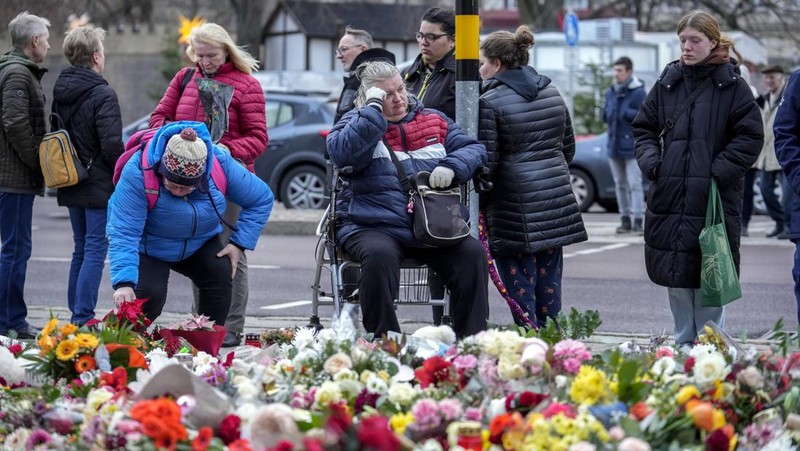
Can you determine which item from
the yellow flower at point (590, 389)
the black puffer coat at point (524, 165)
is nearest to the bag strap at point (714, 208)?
the black puffer coat at point (524, 165)

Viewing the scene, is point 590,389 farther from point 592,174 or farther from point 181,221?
point 592,174

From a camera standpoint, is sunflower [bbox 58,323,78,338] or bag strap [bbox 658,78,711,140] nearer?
sunflower [bbox 58,323,78,338]

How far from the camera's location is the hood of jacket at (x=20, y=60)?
840 cm

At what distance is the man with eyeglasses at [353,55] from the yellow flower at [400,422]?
443 cm

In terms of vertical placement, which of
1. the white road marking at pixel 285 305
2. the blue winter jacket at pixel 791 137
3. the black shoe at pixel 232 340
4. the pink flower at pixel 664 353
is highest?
the blue winter jacket at pixel 791 137

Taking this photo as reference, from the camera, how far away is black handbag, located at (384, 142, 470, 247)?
6727mm

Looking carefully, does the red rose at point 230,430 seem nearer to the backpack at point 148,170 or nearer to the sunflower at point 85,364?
the sunflower at point 85,364

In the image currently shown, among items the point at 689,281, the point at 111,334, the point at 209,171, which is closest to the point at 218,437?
the point at 111,334

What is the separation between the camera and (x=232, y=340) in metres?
7.91

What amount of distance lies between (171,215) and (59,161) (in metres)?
1.68

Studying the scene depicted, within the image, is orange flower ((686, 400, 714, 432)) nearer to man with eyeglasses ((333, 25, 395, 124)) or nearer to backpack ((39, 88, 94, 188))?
man with eyeglasses ((333, 25, 395, 124))

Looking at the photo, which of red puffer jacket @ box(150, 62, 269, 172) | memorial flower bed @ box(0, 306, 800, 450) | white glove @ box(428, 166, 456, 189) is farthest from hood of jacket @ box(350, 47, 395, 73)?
memorial flower bed @ box(0, 306, 800, 450)

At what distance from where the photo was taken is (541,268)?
7.67 metres

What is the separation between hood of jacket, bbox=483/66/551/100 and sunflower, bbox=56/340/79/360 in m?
3.29
